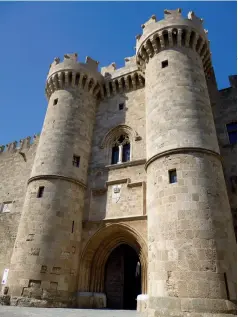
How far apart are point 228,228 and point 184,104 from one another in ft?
15.8

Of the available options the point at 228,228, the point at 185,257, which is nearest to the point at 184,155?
the point at 228,228

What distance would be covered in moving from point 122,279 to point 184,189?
6.66m

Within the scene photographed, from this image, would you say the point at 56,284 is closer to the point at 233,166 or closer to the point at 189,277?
the point at 189,277

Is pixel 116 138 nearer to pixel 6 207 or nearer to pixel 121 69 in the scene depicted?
pixel 121 69

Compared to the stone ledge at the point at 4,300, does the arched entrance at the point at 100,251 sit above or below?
above

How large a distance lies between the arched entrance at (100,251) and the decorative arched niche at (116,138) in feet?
11.0

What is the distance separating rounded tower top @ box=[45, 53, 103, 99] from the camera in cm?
1396

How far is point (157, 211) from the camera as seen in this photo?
8.32 metres

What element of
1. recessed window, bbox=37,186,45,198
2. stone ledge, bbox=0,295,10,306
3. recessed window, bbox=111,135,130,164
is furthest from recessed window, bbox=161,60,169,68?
stone ledge, bbox=0,295,10,306

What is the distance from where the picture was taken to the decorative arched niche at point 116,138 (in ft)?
40.3

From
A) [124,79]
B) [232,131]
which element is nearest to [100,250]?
[232,131]

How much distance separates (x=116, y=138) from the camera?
12867mm

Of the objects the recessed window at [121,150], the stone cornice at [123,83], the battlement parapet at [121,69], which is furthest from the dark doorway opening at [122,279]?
the battlement parapet at [121,69]

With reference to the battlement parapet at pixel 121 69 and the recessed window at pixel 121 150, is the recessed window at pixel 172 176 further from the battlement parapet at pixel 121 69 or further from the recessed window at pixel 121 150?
the battlement parapet at pixel 121 69
